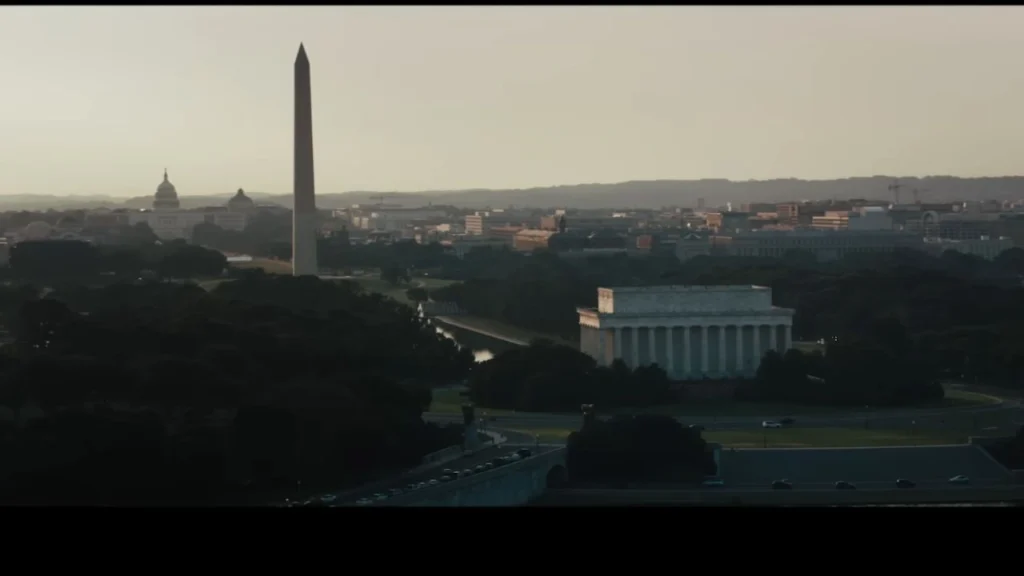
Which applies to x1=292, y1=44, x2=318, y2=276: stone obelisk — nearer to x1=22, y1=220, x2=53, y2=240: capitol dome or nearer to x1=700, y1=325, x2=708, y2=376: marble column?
x1=700, y1=325, x2=708, y2=376: marble column

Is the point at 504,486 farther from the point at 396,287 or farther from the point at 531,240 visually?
the point at 531,240

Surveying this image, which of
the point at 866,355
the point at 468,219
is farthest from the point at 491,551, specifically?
the point at 468,219

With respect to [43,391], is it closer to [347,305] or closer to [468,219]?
[347,305]

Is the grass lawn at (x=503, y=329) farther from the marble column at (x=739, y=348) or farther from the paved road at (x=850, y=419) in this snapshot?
the paved road at (x=850, y=419)

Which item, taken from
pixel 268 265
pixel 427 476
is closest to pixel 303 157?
pixel 268 265

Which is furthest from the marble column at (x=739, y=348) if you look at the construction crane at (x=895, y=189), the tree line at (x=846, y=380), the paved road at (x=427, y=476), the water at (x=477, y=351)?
the construction crane at (x=895, y=189)

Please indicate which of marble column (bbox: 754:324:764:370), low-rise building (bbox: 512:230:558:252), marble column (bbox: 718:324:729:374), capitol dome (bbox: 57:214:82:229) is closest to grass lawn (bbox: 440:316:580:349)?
marble column (bbox: 718:324:729:374)
